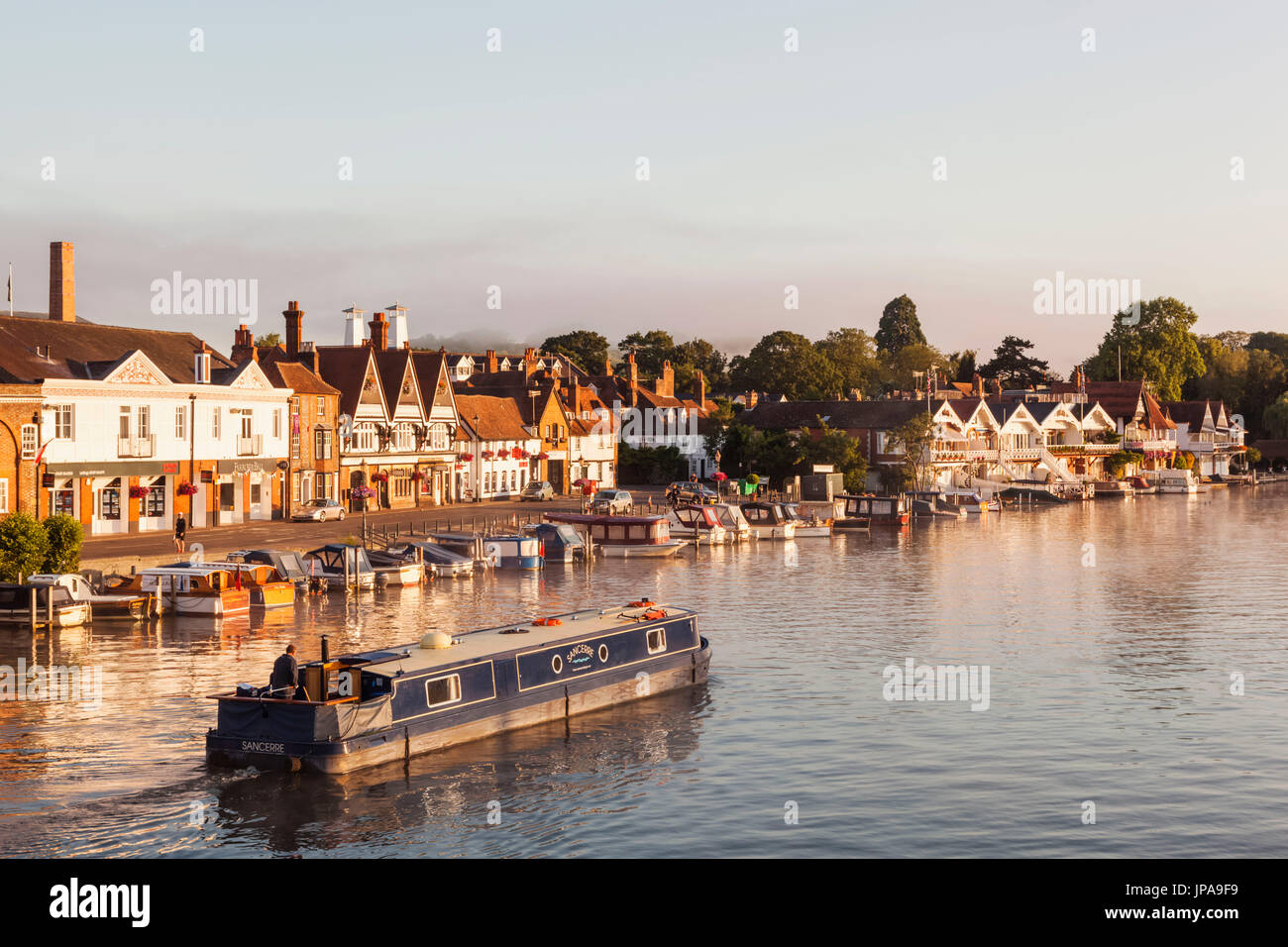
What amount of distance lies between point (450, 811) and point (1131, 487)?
16161 centimetres

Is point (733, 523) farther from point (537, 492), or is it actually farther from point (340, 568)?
point (340, 568)

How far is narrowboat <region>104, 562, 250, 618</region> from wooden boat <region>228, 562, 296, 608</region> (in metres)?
2.10

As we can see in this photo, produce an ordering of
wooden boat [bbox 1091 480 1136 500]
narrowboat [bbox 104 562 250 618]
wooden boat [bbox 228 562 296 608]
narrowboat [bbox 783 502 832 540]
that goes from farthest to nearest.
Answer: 1. wooden boat [bbox 1091 480 1136 500]
2. narrowboat [bbox 783 502 832 540]
3. wooden boat [bbox 228 562 296 608]
4. narrowboat [bbox 104 562 250 618]

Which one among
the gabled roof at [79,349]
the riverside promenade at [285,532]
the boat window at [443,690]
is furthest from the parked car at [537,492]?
the boat window at [443,690]

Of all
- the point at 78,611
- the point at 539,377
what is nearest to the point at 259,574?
the point at 78,611

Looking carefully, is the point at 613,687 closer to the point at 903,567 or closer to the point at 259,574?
the point at 259,574

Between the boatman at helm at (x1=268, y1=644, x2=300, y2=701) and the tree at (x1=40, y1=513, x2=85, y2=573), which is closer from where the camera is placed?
the boatman at helm at (x1=268, y1=644, x2=300, y2=701)

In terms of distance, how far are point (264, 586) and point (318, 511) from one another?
30.7m

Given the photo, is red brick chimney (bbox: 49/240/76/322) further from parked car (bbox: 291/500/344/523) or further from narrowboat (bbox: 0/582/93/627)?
narrowboat (bbox: 0/582/93/627)

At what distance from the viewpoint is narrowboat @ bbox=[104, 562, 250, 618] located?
53.7 metres

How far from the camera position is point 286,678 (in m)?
31.7

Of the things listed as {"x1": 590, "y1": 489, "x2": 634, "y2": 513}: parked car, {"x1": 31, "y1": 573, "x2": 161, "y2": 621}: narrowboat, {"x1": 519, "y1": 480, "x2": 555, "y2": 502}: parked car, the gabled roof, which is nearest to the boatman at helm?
{"x1": 31, "y1": 573, "x2": 161, "y2": 621}: narrowboat

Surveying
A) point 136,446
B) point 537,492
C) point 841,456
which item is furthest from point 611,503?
point 136,446

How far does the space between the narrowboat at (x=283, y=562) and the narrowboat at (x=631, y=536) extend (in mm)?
25774
